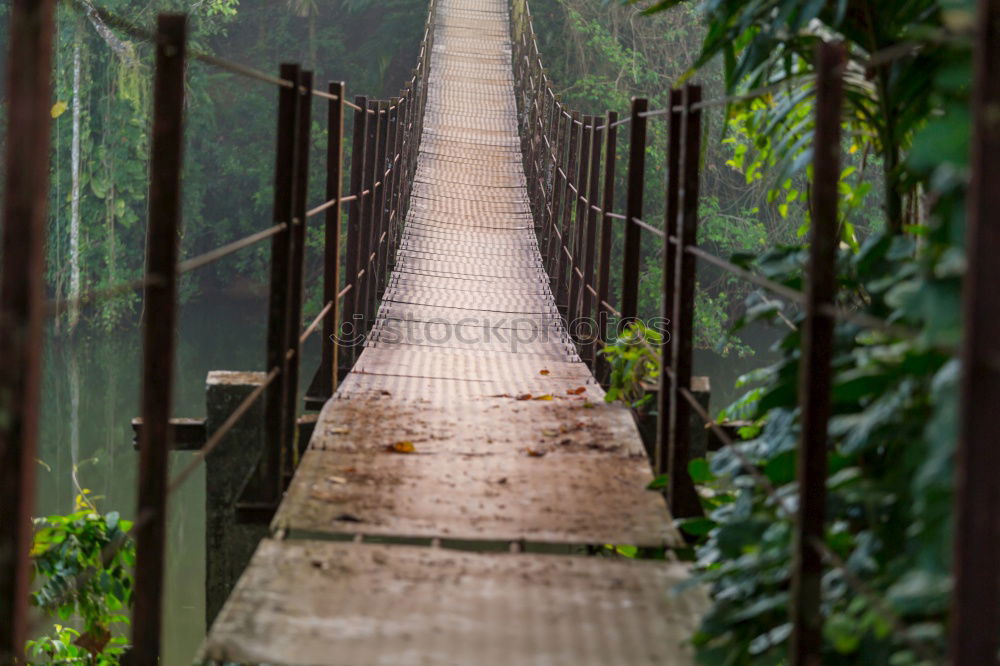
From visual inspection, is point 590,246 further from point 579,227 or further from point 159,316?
point 159,316

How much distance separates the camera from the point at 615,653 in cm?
155

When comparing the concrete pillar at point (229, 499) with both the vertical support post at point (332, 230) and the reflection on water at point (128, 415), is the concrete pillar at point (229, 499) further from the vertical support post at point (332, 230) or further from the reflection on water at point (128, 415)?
the reflection on water at point (128, 415)

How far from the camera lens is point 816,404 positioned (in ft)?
4.28

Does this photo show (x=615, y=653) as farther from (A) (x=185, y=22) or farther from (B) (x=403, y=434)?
(B) (x=403, y=434)

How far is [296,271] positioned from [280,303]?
0.50 feet

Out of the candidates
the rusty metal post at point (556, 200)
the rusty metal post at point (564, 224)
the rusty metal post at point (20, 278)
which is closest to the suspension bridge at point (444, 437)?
the rusty metal post at point (20, 278)

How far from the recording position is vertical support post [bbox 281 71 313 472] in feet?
7.36

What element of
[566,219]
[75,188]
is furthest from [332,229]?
[75,188]

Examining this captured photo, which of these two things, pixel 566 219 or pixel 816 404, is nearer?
pixel 816 404

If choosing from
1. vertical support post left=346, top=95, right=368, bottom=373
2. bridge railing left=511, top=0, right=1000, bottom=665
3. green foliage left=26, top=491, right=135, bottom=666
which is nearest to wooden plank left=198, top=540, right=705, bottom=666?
bridge railing left=511, top=0, right=1000, bottom=665

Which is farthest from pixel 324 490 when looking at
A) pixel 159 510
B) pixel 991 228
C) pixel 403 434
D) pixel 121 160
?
pixel 121 160

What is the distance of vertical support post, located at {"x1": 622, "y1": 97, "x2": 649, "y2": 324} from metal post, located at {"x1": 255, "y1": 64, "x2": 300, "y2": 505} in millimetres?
1008

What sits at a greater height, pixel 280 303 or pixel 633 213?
pixel 633 213

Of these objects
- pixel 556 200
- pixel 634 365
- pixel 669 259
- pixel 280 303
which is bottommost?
pixel 634 365
